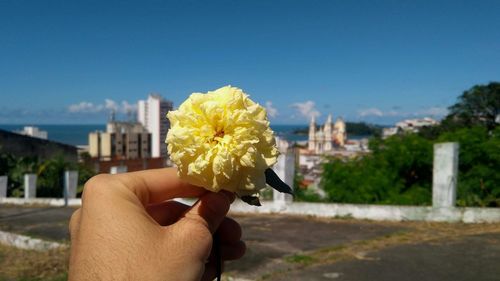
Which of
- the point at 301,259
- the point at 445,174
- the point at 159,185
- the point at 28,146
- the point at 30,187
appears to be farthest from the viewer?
the point at 28,146

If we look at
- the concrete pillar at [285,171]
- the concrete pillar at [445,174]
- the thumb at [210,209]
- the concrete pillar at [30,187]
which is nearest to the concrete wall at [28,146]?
the concrete pillar at [30,187]

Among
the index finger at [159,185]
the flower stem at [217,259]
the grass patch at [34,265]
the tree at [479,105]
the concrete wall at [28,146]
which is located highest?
the tree at [479,105]

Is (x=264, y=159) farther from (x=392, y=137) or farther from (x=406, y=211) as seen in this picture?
(x=392, y=137)

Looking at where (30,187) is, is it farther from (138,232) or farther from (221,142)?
(221,142)

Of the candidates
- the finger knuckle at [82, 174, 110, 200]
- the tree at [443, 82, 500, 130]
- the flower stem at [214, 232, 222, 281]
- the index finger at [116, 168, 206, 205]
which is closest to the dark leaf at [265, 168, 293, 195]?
the index finger at [116, 168, 206, 205]

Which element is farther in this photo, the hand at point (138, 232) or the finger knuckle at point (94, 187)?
the finger knuckle at point (94, 187)

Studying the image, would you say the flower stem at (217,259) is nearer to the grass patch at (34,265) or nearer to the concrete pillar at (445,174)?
the grass patch at (34,265)

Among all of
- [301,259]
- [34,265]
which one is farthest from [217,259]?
[34,265]
